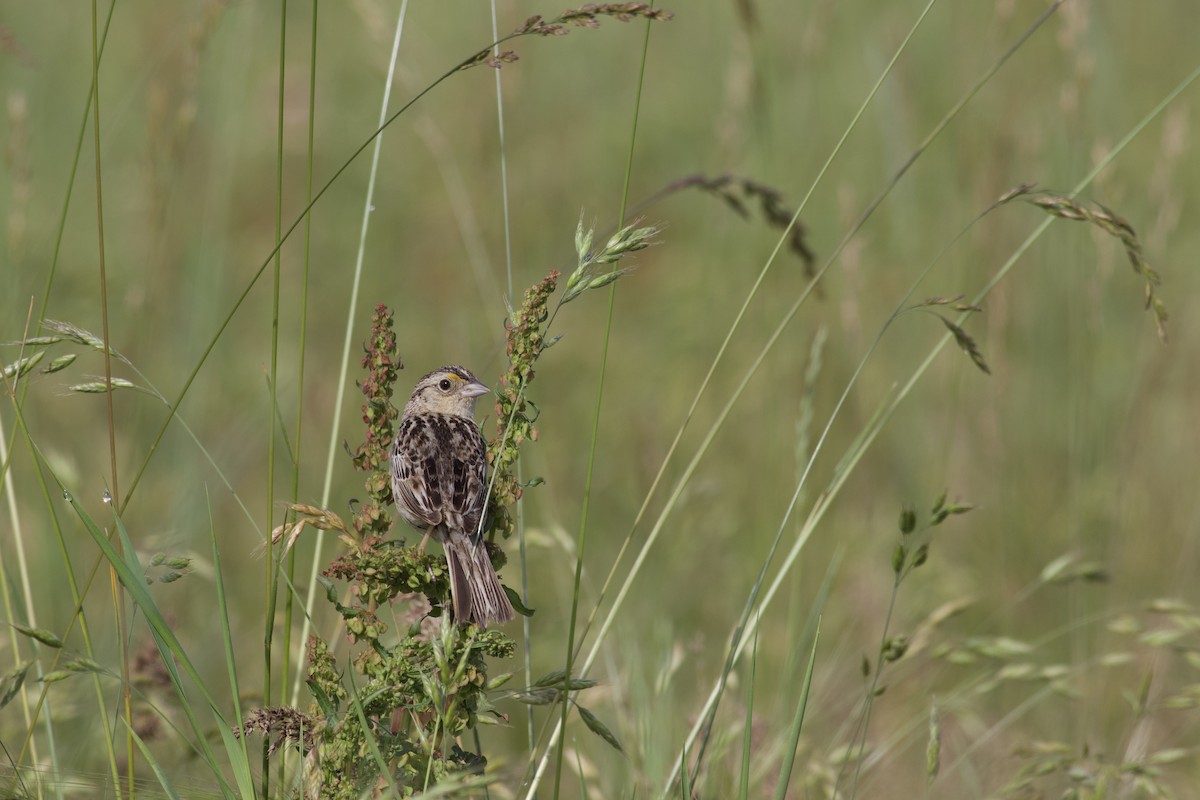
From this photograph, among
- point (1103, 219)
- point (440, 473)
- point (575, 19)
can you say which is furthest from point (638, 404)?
point (575, 19)

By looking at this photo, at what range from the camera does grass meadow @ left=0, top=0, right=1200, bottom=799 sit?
2.38m

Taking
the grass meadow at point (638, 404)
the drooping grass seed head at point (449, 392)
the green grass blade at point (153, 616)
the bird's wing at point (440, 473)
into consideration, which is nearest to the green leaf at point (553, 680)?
the grass meadow at point (638, 404)

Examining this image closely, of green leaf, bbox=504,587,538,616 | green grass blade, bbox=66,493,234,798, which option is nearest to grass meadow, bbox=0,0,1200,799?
green grass blade, bbox=66,493,234,798

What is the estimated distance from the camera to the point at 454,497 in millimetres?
2744

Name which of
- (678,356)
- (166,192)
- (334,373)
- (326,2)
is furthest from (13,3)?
(166,192)

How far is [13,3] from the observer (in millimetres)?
9578

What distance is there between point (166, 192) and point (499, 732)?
2.14m

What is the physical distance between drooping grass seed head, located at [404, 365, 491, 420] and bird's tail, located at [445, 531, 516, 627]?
1.25 m

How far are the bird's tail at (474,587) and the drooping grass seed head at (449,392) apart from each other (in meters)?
1.25

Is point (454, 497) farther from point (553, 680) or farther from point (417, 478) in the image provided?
point (553, 680)

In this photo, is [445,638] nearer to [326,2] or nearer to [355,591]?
[355,591]

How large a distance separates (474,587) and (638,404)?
4176mm

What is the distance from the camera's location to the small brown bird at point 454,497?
2254mm

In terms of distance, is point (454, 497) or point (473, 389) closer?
point (454, 497)
